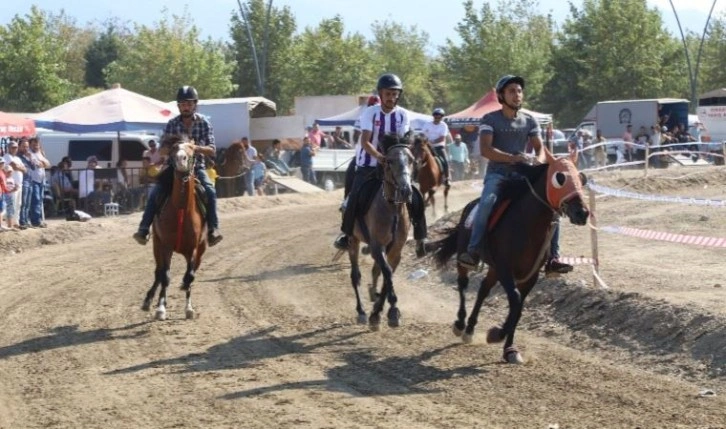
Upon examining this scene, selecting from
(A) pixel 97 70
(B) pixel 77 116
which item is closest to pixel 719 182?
(B) pixel 77 116

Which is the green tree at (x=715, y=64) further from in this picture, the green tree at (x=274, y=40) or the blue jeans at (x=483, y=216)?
the blue jeans at (x=483, y=216)

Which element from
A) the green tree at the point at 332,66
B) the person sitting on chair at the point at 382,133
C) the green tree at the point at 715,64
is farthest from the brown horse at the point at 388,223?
the green tree at the point at 715,64

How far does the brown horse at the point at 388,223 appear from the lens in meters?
13.2

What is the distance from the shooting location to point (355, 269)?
14414 millimetres

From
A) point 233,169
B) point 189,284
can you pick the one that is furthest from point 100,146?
point 189,284

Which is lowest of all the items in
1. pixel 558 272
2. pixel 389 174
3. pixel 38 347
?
pixel 38 347

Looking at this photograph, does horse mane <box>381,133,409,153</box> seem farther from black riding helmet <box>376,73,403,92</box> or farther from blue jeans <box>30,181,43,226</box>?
→ blue jeans <box>30,181,43,226</box>

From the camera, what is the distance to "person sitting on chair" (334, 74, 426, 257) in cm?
1402

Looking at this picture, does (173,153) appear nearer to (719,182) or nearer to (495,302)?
(495,302)

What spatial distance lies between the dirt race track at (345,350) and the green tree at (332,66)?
2002 inches

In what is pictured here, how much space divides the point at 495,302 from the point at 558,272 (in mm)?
3725

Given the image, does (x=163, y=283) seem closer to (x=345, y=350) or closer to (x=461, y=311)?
(x=345, y=350)

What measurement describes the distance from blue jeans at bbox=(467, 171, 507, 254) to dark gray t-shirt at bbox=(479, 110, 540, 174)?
0.64 feet

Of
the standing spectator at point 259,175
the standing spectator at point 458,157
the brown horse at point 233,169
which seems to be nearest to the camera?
A: the brown horse at point 233,169
